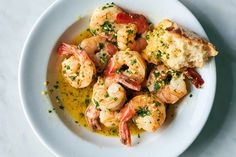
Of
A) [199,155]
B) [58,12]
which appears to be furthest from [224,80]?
[58,12]

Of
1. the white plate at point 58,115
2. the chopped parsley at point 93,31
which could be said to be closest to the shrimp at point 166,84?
the white plate at point 58,115

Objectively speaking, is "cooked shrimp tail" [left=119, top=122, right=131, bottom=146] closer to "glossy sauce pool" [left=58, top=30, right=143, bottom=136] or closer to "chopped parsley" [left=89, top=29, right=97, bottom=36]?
"glossy sauce pool" [left=58, top=30, right=143, bottom=136]

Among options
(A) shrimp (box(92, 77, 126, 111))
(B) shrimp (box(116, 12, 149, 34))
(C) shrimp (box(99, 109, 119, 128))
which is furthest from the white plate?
(A) shrimp (box(92, 77, 126, 111))

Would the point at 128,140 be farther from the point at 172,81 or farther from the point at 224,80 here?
the point at 224,80

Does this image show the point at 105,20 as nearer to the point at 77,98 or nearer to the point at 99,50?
the point at 99,50

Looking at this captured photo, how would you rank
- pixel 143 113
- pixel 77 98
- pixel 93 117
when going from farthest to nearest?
1. pixel 77 98
2. pixel 93 117
3. pixel 143 113

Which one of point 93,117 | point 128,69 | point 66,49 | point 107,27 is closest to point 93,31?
point 107,27

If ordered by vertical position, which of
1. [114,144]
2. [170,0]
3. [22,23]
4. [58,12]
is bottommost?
[114,144]
